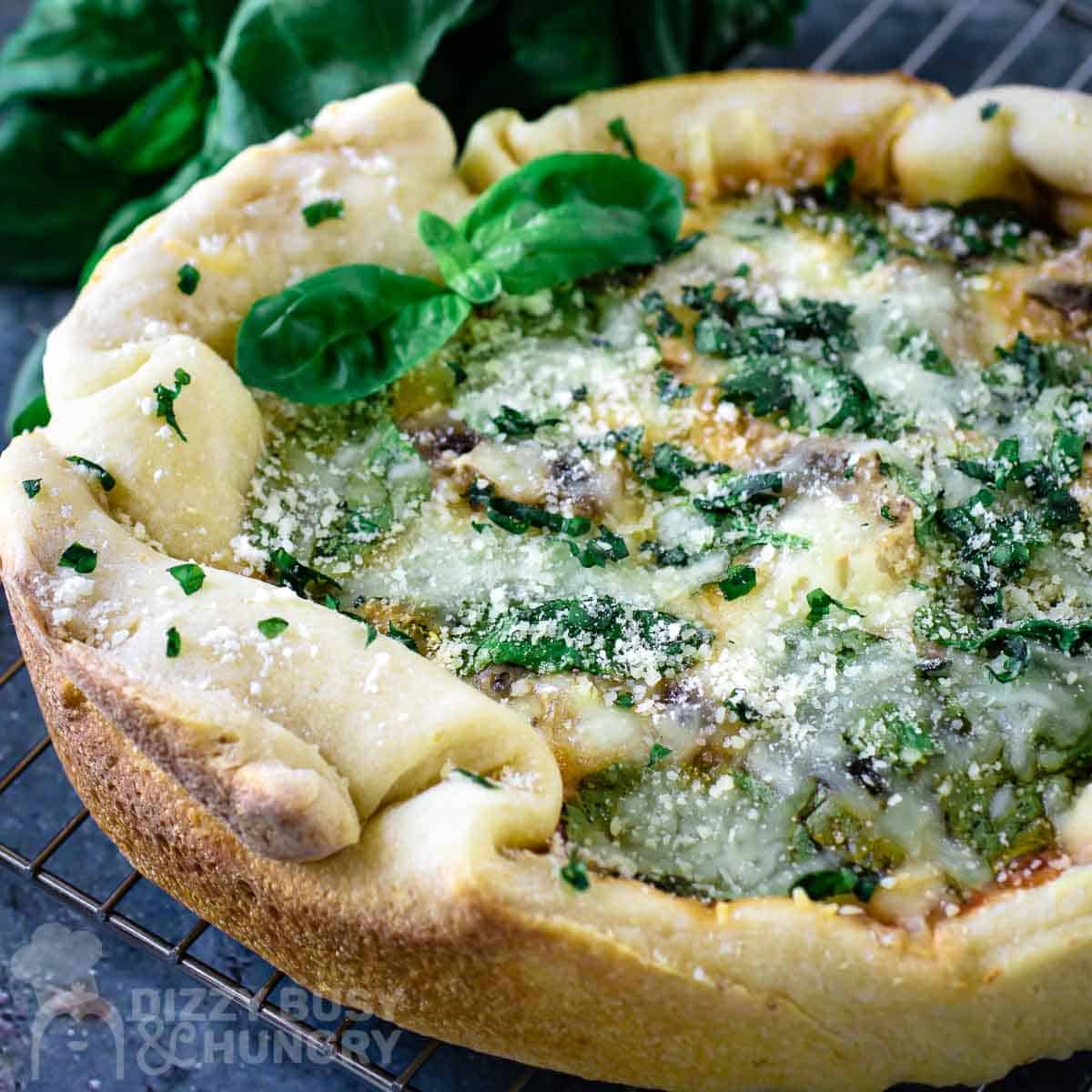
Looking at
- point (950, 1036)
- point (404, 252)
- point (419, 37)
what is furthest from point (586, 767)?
point (419, 37)

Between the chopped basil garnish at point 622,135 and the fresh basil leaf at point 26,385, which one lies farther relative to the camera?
the fresh basil leaf at point 26,385

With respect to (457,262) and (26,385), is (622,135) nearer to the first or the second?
(457,262)

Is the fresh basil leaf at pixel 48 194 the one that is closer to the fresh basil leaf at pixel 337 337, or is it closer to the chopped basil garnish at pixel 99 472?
the fresh basil leaf at pixel 337 337

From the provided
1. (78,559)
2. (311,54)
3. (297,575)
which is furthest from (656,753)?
(311,54)

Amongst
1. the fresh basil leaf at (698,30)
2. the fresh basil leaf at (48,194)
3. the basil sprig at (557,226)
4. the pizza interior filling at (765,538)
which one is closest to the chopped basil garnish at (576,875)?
the pizza interior filling at (765,538)

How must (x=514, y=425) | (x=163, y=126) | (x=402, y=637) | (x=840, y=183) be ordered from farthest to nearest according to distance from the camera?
(x=163, y=126), (x=840, y=183), (x=514, y=425), (x=402, y=637)

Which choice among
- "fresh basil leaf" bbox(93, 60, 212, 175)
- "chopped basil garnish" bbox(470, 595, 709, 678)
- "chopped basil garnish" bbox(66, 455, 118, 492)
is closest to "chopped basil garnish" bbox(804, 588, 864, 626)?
"chopped basil garnish" bbox(470, 595, 709, 678)

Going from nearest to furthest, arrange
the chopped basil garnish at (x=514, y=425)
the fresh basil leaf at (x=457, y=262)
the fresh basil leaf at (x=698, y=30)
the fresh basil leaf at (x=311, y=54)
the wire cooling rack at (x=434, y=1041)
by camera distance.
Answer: the wire cooling rack at (x=434, y=1041) < the chopped basil garnish at (x=514, y=425) < the fresh basil leaf at (x=457, y=262) < the fresh basil leaf at (x=311, y=54) < the fresh basil leaf at (x=698, y=30)
